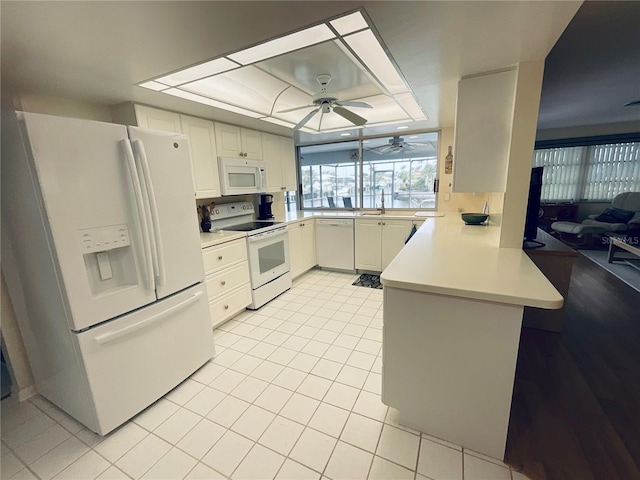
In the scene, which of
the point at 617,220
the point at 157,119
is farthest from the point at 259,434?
the point at 617,220

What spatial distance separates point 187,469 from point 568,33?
354 cm

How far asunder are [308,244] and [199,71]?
2.72 meters

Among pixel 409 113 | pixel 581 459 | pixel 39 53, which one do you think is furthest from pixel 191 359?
pixel 409 113

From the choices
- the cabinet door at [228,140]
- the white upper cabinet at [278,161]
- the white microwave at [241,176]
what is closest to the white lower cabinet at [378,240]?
the white upper cabinet at [278,161]

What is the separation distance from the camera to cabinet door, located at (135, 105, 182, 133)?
221 centimetres

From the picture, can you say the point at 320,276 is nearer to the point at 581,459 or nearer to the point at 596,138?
the point at 581,459

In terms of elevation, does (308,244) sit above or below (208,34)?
below

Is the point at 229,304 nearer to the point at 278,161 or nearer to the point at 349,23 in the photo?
the point at 278,161

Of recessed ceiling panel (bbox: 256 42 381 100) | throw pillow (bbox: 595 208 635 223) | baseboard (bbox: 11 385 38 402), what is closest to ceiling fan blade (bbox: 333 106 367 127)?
recessed ceiling panel (bbox: 256 42 381 100)

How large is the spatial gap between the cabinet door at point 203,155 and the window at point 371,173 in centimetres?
245

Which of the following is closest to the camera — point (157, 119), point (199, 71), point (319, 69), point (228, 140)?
point (199, 71)

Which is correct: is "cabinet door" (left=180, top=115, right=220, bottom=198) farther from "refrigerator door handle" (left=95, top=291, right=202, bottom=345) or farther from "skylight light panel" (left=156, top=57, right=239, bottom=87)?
"refrigerator door handle" (left=95, top=291, right=202, bottom=345)

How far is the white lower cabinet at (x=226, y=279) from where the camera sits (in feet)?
8.25

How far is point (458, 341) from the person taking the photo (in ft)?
4.35
